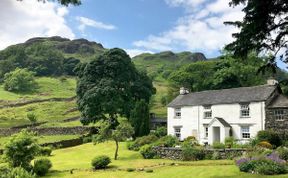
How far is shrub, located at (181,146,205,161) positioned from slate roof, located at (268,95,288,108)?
1190cm

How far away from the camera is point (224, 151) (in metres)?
32.1

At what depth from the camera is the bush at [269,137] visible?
36281 mm

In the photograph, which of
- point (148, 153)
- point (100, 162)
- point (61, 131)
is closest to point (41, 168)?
point (100, 162)

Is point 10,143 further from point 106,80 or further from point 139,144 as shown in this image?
point 106,80

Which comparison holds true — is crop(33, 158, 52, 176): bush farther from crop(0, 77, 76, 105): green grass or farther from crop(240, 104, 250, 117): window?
crop(0, 77, 76, 105): green grass

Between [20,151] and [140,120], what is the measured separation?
74.2 ft

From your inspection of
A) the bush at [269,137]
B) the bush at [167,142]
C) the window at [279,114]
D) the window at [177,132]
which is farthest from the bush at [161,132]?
the window at [279,114]

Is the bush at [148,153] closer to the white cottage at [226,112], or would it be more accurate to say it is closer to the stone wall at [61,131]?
the white cottage at [226,112]

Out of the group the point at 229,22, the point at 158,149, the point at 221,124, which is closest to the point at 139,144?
the point at 158,149

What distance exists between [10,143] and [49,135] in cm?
2838

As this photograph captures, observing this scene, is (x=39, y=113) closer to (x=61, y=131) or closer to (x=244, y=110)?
(x=61, y=131)

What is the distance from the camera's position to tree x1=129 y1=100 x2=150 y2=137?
162ft

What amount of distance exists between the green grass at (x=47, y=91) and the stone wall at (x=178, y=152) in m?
67.9

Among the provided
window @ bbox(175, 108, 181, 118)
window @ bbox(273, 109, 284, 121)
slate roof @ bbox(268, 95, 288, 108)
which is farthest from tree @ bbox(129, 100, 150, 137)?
window @ bbox(273, 109, 284, 121)
